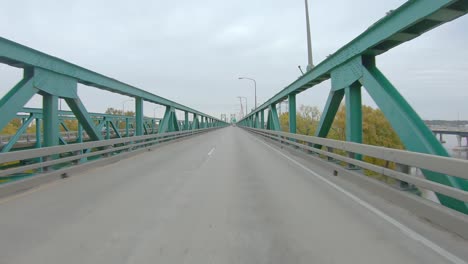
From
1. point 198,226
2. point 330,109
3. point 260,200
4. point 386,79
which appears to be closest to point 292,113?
point 330,109

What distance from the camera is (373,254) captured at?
11.3 feet

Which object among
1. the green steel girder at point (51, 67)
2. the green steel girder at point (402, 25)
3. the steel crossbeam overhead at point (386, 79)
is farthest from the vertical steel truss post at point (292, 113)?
the green steel girder at point (51, 67)

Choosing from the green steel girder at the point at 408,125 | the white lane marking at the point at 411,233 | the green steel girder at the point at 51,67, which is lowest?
the white lane marking at the point at 411,233

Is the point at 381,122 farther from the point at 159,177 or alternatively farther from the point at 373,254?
the point at 373,254

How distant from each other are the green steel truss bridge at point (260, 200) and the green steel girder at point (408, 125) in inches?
1.0

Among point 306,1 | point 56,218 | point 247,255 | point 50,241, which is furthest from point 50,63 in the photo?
point 306,1

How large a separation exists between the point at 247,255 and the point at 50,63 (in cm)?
919

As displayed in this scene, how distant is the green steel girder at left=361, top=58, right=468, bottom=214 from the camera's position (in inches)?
202

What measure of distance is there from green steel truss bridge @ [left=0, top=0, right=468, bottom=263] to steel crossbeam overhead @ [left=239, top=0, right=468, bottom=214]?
0.03 meters

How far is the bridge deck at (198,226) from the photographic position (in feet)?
11.3

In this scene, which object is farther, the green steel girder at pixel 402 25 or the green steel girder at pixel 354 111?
the green steel girder at pixel 354 111

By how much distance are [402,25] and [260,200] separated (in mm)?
4783

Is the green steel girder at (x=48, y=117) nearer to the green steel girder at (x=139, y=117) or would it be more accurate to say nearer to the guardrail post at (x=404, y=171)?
the green steel girder at (x=139, y=117)

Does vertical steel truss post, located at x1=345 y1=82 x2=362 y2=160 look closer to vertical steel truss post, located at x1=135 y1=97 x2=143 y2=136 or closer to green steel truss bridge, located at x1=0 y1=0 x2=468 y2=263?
green steel truss bridge, located at x1=0 y1=0 x2=468 y2=263
